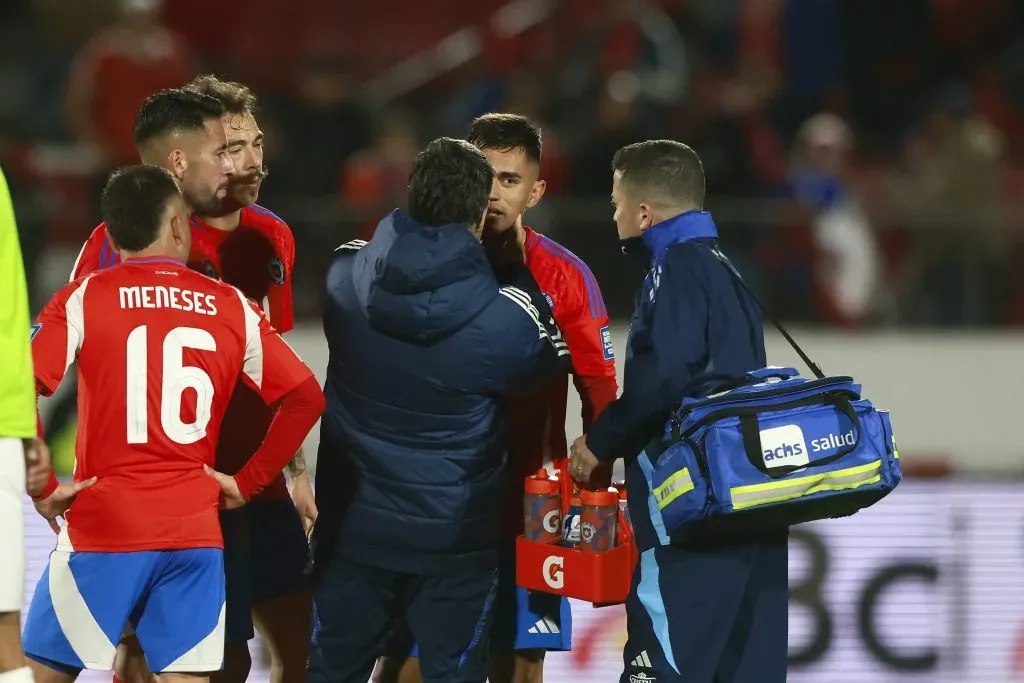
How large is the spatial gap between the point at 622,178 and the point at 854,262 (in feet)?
13.2

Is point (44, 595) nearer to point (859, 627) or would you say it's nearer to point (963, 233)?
point (859, 627)

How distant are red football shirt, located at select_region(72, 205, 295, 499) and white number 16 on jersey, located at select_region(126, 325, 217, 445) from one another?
22.4 inches

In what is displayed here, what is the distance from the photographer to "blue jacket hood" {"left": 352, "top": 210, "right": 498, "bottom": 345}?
409 centimetres

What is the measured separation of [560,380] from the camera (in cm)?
479

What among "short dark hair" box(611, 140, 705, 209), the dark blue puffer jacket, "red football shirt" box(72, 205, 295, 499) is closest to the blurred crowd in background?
"red football shirt" box(72, 205, 295, 499)

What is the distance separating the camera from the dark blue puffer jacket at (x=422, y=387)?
4.13 m

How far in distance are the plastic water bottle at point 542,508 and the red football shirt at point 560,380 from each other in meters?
0.23

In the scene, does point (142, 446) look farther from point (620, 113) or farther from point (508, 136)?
point (620, 113)

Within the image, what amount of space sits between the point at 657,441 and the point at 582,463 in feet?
0.76

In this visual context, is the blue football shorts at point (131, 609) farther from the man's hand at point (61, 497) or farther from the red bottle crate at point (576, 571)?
the red bottle crate at point (576, 571)

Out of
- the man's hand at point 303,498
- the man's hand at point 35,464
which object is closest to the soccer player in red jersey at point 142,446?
the man's hand at point 35,464

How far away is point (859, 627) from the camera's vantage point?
7.03m

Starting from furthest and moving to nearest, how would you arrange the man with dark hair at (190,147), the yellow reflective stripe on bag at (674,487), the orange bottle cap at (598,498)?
the man with dark hair at (190,147) < the orange bottle cap at (598,498) < the yellow reflective stripe on bag at (674,487)

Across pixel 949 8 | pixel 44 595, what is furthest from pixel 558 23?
pixel 44 595
